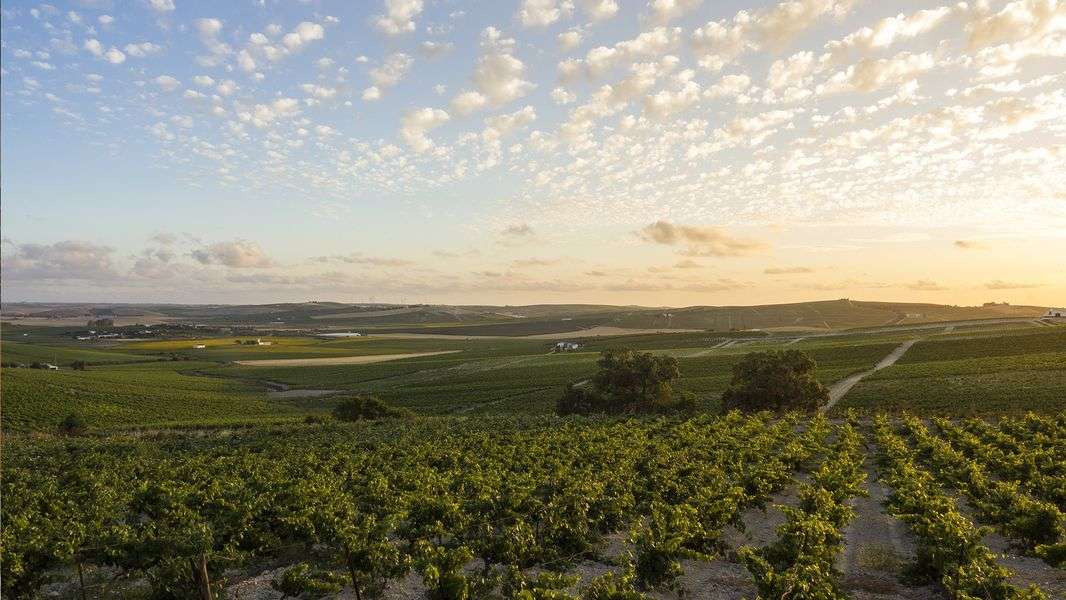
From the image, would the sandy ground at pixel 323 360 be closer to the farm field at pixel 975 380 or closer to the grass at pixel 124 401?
the grass at pixel 124 401

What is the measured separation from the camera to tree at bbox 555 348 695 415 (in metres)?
74.7

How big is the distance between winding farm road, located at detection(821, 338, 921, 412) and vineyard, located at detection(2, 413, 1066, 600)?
37.1 metres

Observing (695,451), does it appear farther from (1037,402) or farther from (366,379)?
(366,379)

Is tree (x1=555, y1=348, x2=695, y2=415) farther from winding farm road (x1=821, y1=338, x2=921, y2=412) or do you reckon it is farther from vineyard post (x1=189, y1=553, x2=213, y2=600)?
vineyard post (x1=189, y1=553, x2=213, y2=600)

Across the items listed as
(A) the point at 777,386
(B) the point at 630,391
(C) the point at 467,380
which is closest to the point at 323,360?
(C) the point at 467,380

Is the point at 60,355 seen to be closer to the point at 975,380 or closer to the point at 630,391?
the point at 630,391

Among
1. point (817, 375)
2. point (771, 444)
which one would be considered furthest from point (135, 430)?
point (817, 375)

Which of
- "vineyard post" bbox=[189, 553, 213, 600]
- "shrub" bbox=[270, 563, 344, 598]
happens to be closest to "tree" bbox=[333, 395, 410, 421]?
"shrub" bbox=[270, 563, 344, 598]

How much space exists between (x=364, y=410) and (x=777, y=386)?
1938 inches

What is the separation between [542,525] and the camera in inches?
975

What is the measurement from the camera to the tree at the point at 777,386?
220ft

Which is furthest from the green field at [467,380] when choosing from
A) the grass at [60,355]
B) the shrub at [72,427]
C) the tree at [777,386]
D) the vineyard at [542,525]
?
the vineyard at [542,525]

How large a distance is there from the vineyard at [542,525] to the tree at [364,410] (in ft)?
116

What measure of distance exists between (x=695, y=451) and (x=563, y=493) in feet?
52.4
